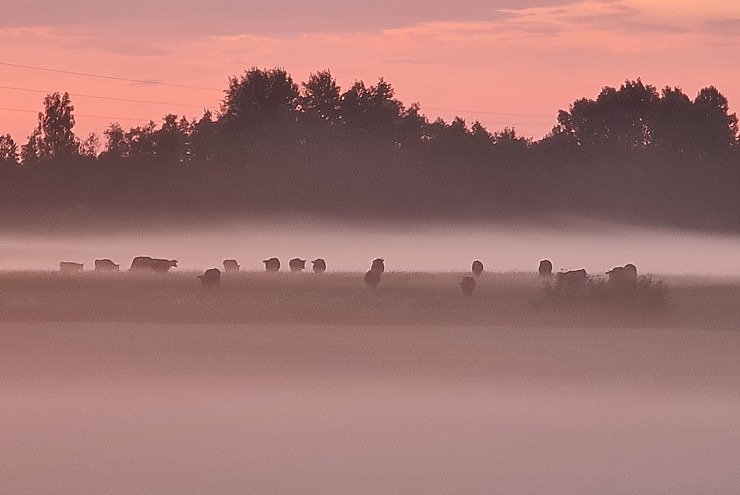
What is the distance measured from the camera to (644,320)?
36750 millimetres

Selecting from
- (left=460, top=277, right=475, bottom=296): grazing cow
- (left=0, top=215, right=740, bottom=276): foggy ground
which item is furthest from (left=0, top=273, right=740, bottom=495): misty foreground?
(left=0, top=215, right=740, bottom=276): foggy ground

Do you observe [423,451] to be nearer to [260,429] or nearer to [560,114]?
[260,429]

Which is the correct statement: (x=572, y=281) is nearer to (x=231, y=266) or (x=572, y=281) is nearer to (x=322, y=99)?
(x=231, y=266)

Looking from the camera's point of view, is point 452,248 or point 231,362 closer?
point 231,362

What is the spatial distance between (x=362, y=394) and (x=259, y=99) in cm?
4968

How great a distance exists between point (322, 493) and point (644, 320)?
21.6m

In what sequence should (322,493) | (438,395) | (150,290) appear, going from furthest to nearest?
(150,290), (438,395), (322,493)

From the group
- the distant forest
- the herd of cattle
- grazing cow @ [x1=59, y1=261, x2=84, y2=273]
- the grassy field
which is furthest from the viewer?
the distant forest

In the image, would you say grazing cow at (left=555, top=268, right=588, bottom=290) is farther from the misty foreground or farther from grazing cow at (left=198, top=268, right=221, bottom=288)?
grazing cow at (left=198, top=268, right=221, bottom=288)

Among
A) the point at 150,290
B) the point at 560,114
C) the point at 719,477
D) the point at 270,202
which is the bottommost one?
the point at 719,477

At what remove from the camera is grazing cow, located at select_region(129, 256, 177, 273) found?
2030 inches

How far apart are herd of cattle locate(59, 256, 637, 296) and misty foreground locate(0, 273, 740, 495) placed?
1104mm

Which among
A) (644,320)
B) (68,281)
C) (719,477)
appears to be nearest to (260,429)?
(719,477)

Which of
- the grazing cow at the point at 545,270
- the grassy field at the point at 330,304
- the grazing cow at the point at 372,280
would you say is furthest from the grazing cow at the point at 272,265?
the grazing cow at the point at 372,280
